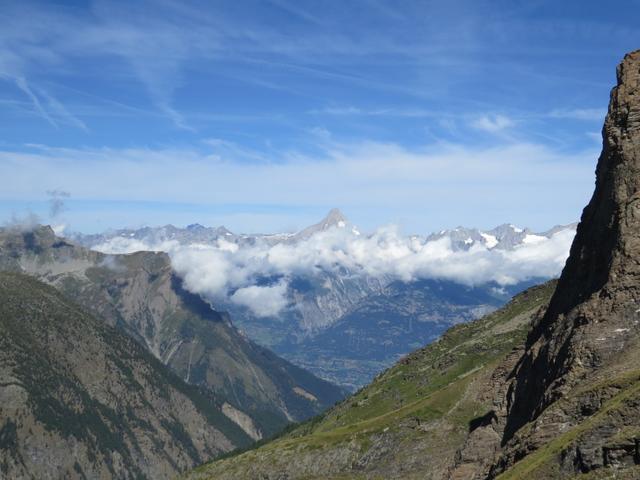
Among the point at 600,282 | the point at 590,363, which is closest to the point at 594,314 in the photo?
the point at 600,282

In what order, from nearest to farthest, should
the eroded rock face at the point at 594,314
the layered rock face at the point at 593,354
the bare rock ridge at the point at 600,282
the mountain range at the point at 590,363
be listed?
the mountain range at the point at 590,363 < the layered rock face at the point at 593,354 < the eroded rock face at the point at 594,314 < the bare rock ridge at the point at 600,282

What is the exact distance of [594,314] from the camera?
92562 mm

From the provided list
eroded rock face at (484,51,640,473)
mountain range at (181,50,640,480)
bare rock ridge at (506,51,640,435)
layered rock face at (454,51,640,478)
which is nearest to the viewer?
mountain range at (181,50,640,480)

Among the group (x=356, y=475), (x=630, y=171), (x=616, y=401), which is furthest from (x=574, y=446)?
(x=356, y=475)

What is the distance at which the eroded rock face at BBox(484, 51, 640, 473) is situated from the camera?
8012cm

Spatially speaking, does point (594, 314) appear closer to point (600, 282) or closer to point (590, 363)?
point (600, 282)

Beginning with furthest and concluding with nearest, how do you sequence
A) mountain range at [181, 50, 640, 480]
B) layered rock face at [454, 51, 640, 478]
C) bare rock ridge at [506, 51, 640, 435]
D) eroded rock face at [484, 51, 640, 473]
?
bare rock ridge at [506, 51, 640, 435] < eroded rock face at [484, 51, 640, 473] < layered rock face at [454, 51, 640, 478] < mountain range at [181, 50, 640, 480]

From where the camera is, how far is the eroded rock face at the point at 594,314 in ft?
263

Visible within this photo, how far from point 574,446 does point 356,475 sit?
12415 centimetres

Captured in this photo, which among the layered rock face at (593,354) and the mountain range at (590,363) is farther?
the layered rock face at (593,354)

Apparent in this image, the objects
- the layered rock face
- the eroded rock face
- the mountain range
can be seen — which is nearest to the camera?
the mountain range

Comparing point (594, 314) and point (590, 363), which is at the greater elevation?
point (594, 314)

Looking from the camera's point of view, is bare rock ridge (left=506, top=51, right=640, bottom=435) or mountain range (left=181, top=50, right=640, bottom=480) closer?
mountain range (left=181, top=50, right=640, bottom=480)

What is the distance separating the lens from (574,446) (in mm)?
68688
